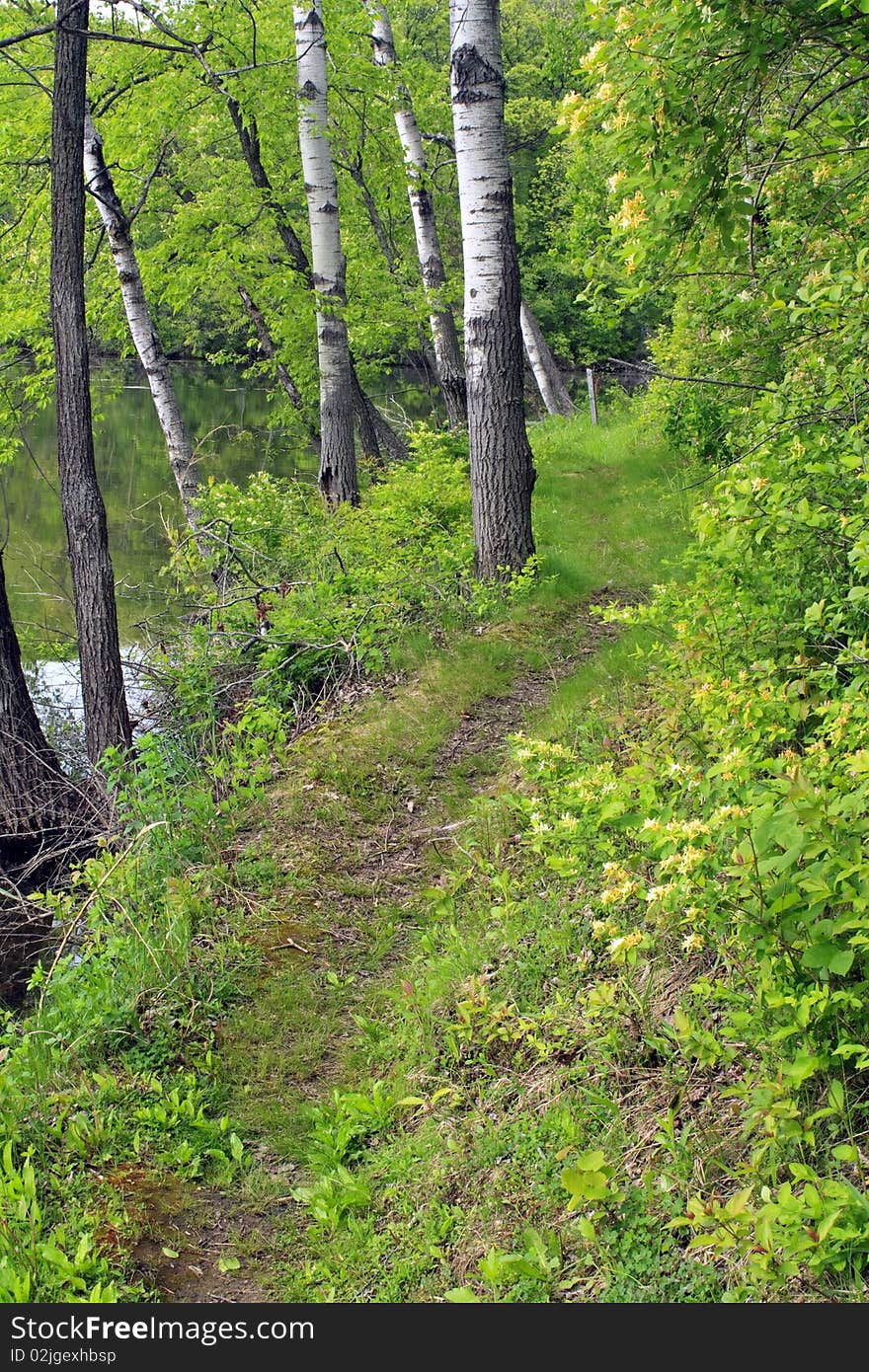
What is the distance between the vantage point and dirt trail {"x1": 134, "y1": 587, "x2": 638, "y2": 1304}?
352 centimetres

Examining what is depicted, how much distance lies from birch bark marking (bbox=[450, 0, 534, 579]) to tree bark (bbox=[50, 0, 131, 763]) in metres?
2.81

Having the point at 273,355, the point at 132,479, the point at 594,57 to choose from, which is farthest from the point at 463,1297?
the point at 132,479

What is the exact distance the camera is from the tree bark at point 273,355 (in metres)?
17.9

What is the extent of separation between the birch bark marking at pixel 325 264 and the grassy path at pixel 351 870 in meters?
3.36

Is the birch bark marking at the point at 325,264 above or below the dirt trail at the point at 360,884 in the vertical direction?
above

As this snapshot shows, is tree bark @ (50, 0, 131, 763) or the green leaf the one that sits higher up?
tree bark @ (50, 0, 131, 763)

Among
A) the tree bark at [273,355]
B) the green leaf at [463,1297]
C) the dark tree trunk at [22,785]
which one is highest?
the tree bark at [273,355]

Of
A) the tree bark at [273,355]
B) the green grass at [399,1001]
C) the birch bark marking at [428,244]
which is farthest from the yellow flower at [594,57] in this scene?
the tree bark at [273,355]

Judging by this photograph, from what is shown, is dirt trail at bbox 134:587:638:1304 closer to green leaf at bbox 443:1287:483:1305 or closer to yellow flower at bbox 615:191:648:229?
green leaf at bbox 443:1287:483:1305

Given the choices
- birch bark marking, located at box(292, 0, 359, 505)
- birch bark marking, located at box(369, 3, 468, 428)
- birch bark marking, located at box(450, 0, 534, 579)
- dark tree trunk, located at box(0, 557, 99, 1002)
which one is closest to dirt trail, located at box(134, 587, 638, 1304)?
birch bark marking, located at box(450, 0, 534, 579)

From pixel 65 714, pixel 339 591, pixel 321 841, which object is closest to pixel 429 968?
pixel 321 841

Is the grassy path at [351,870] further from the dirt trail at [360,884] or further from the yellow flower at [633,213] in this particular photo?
the yellow flower at [633,213]

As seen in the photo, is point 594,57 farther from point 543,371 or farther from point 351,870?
point 543,371

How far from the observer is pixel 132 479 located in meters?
26.7
